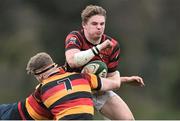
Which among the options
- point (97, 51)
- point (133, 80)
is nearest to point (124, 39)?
point (133, 80)

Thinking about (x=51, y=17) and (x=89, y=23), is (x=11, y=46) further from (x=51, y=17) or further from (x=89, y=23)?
(x=89, y=23)

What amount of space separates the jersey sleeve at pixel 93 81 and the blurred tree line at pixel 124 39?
932cm

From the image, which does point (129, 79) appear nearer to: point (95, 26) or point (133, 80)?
point (133, 80)

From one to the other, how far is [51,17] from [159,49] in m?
2.09

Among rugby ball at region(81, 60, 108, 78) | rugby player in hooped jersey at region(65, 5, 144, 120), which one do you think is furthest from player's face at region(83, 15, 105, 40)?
rugby ball at region(81, 60, 108, 78)

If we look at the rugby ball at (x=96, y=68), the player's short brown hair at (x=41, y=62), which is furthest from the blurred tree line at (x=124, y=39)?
the player's short brown hair at (x=41, y=62)

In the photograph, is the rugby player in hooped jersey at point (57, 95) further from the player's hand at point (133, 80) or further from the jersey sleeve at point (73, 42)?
the player's hand at point (133, 80)

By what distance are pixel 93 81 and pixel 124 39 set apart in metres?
10.8

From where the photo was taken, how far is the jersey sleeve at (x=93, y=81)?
252 inches

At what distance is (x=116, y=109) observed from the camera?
7.02m

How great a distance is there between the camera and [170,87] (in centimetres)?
1728

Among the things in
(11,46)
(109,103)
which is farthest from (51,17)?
(109,103)

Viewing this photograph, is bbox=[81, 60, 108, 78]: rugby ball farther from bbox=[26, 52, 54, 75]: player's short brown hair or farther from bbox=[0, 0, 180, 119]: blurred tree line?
bbox=[0, 0, 180, 119]: blurred tree line

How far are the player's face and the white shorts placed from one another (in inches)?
19.6
